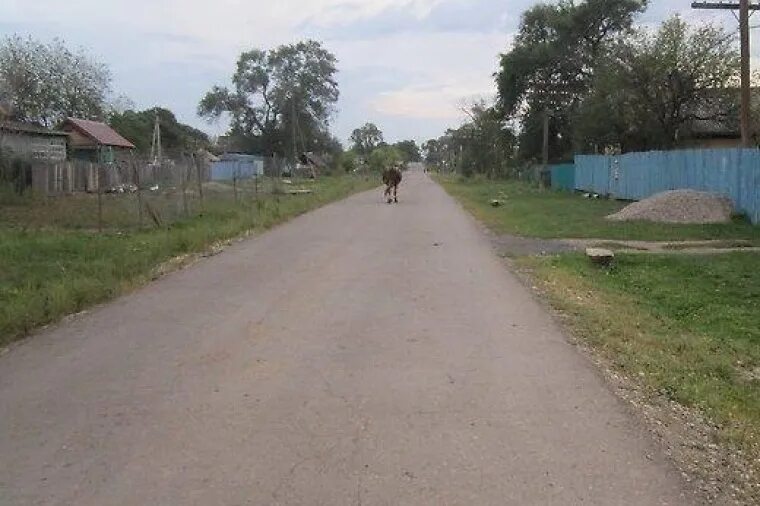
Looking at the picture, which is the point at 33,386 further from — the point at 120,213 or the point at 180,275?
the point at 120,213

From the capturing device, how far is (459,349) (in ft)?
25.7

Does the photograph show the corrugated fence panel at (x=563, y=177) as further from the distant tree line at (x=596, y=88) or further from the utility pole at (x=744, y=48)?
the utility pole at (x=744, y=48)

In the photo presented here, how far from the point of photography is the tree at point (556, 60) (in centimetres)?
5969

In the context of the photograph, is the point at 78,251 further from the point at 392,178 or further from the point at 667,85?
the point at 667,85

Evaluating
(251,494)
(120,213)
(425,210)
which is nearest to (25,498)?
(251,494)

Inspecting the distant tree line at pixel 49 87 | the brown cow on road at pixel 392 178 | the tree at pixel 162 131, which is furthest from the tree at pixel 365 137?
the brown cow on road at pixel 392 178

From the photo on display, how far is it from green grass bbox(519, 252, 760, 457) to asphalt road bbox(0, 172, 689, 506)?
1.80 ft

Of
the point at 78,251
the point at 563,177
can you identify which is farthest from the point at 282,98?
the point at 78,251

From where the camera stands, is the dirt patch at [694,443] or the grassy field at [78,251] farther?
the grassy field at [78,251]

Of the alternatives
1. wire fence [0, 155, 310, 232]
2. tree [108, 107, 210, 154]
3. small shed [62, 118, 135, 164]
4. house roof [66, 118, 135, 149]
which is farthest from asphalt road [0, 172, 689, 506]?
tree [108, 107, 210, 154]

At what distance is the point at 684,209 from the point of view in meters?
22.0

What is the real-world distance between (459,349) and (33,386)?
365 centimetres

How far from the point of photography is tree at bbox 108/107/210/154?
78.6 meters

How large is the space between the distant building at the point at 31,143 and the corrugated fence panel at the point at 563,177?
27199mm
